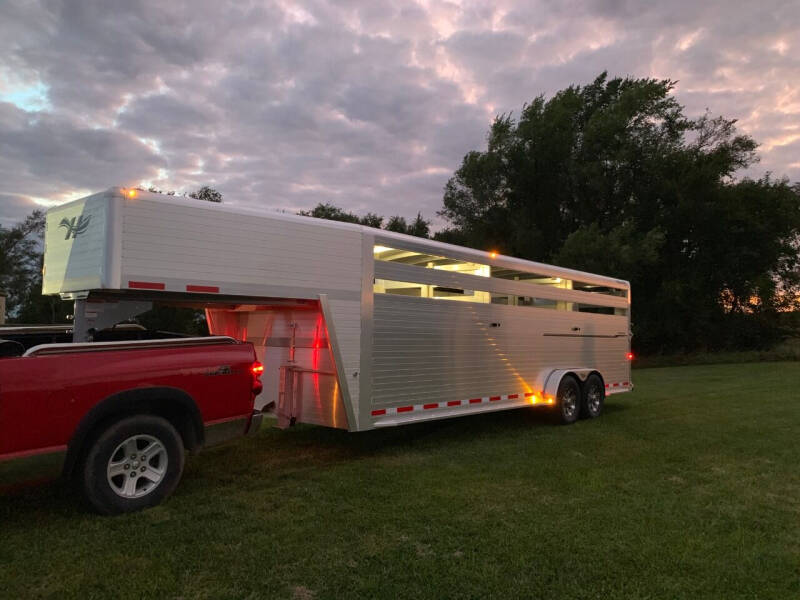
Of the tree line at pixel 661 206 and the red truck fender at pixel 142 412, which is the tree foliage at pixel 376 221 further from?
the red truck fender at pixel 142 412

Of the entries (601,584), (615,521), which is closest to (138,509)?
(601,584)

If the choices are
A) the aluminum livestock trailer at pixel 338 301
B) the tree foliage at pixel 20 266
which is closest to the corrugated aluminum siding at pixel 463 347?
the aluminum livestock trailer at pixel 338 301

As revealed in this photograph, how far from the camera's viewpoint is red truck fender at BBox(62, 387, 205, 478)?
14.0 feet

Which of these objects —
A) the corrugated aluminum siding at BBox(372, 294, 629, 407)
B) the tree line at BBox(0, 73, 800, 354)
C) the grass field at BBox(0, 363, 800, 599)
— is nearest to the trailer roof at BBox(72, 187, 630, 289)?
the corrugated aluminum siding at BBox(372, 294, 629, 407)

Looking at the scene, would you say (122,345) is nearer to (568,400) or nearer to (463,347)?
(463,347)

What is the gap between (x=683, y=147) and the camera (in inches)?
1275

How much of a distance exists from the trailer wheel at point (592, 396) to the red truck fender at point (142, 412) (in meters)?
6.88

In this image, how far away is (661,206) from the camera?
32531 mm

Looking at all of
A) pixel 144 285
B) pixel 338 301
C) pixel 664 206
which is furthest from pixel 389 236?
pixel 664 206

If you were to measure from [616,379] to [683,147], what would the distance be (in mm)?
26472

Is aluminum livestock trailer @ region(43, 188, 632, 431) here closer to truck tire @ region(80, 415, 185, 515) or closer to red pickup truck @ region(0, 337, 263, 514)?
red pickup truck @ region(0, 337, 263, 514)

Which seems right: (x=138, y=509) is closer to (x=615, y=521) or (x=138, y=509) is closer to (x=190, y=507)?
(x=190, y=507)

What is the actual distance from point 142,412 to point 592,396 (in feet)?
25.4

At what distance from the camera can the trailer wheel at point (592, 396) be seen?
9.81m
